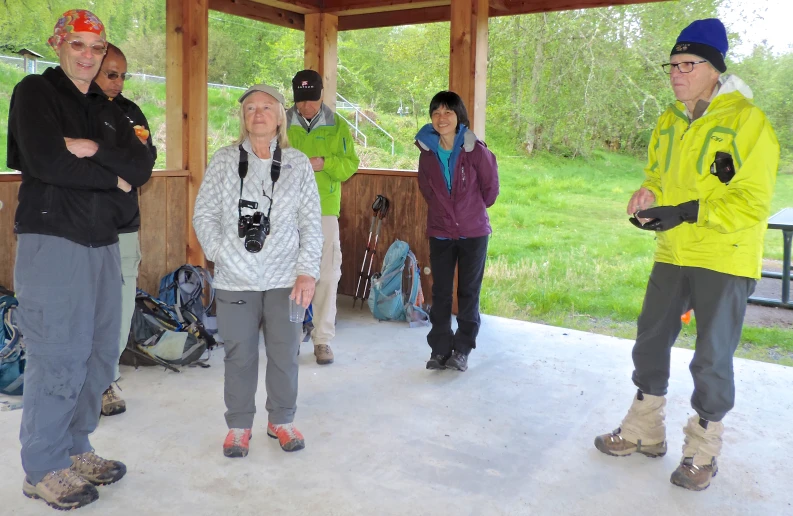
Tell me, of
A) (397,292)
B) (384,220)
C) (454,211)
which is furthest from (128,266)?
(384,220)

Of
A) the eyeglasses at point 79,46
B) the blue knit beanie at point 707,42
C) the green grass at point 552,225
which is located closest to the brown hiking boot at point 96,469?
the eyeglasses at point 79,46

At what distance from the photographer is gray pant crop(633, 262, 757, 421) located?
8.42 feet

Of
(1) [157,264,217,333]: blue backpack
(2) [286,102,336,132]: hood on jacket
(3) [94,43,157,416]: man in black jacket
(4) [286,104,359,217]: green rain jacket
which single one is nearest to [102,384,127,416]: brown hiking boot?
(3) [94,43,157,416]: man in black jacket

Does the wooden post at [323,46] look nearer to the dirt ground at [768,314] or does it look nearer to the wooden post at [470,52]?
the wooden post at [470,52]

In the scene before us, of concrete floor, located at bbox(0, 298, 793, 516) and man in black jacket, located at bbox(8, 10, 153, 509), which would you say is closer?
man in black jacket, located at bbox(8, 10, 153, 509)

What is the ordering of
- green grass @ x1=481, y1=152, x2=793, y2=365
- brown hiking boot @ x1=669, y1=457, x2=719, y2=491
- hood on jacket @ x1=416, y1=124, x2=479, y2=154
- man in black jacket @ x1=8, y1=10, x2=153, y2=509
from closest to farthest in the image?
man in black jacket @ x1=8, y1=10, x2=153, y2=509 → brown hiking boot @ x1=669, y1=457, x2=719, y2=491 → hood on jacket @ x1=416, y1=124, x2=479, y2=154 → green grass @ x1=481, y1=152, x2=793, y2=365

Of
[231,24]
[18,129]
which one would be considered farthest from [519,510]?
[231,24]

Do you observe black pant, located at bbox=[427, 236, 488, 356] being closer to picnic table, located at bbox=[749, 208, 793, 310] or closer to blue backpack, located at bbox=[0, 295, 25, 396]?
blue backpack, located at bbox=[0, 295, 25, 396]

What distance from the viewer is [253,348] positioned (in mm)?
2824

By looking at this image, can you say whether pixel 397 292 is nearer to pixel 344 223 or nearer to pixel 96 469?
pixel 344 223

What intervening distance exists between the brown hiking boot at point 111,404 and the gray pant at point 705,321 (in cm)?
238

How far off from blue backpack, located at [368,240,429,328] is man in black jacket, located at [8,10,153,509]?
9.44 ft

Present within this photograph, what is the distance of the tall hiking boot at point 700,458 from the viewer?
8.73ft

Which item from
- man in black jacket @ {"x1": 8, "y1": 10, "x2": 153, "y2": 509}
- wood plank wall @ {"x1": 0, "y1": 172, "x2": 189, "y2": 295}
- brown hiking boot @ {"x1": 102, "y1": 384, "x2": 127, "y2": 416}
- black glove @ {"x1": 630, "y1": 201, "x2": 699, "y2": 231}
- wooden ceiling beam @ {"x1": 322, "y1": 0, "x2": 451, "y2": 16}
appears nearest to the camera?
man in black jacket @ {"x1": 8, "y1": 10, "x2": 153, "y2": 509}
